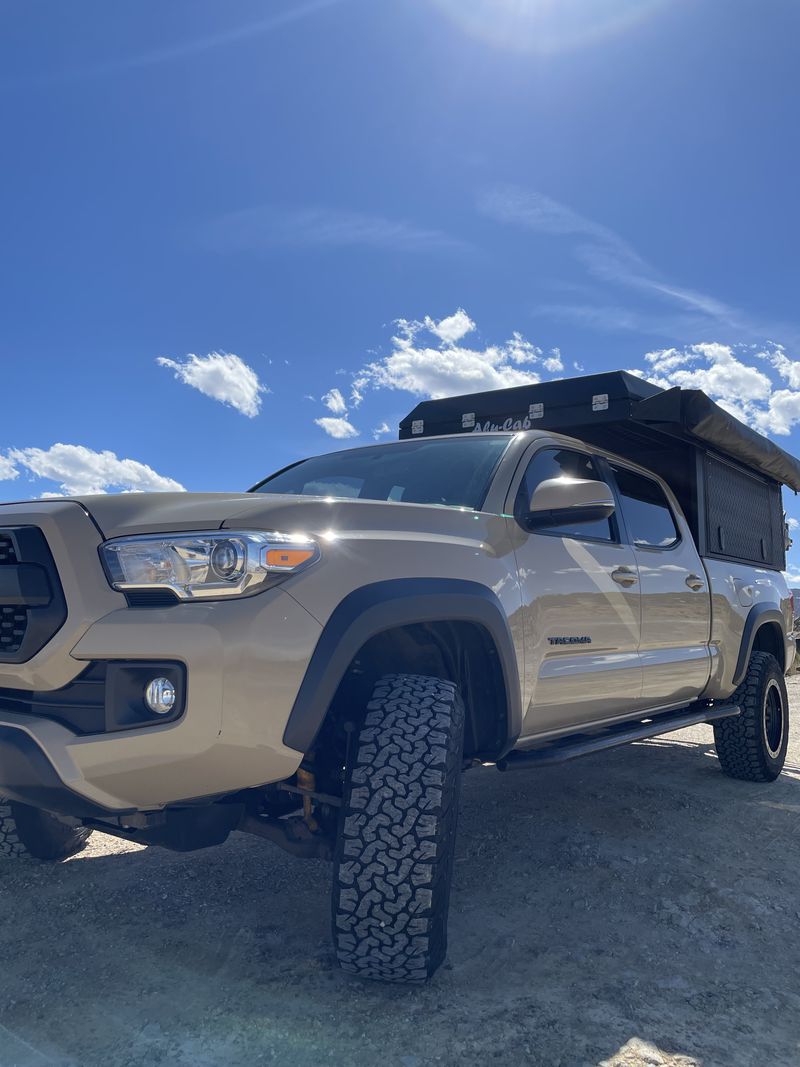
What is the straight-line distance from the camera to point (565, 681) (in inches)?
128

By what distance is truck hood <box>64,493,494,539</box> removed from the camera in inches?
88.0

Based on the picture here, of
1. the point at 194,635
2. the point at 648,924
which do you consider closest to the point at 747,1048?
the point at 648,924

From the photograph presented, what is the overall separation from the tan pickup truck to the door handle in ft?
0.07

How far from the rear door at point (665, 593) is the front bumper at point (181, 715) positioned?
2283mm

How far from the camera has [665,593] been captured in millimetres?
4164

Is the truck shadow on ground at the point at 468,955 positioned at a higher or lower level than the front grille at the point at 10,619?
lower

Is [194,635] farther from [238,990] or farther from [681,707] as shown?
[681,707]

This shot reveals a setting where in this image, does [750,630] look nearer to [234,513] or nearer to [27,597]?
[234,513]

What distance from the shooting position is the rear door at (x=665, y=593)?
13.1 feet

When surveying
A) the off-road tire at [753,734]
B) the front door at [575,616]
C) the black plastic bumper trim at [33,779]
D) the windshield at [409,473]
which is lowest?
the off-road tire at [753,734]

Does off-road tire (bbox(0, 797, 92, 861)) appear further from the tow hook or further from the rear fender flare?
the rear fender flare

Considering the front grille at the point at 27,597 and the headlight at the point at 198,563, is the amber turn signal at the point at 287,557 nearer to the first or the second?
the headlight at the point at 198,563

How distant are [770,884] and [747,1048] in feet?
4.48

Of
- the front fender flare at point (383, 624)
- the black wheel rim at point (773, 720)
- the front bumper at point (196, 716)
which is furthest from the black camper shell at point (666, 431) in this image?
the front bumper at point (196, 716)
